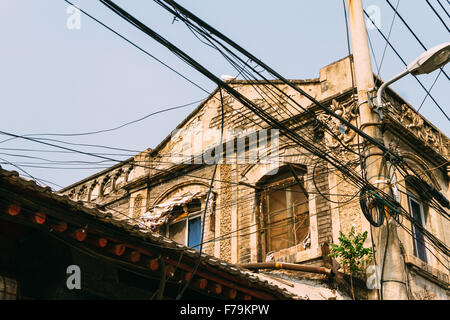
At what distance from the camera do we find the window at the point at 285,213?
12.4 meters

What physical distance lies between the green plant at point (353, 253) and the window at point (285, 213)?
1392 millimetres

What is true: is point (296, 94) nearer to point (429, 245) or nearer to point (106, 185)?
point (429, 245)

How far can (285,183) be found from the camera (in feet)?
42.9

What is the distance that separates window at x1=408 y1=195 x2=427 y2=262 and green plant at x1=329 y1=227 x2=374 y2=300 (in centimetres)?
176

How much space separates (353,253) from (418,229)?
93.8 inches

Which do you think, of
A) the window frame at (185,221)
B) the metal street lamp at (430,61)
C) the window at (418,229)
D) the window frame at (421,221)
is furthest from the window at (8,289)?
the window at (418,229)

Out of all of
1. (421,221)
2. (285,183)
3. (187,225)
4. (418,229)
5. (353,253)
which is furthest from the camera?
(187,225)

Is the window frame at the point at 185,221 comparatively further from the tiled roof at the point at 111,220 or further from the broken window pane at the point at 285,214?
the tiled roof at the point at 111,220

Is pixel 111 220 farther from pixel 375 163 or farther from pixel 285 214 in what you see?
pixel 285 214

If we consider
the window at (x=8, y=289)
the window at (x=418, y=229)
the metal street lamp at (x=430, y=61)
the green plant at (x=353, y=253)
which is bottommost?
the window at (x=8, y=289)

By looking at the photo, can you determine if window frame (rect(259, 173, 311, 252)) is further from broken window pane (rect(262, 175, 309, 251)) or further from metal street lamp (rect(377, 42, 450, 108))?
metal street lamp (rect(377, 42, 450, 108))

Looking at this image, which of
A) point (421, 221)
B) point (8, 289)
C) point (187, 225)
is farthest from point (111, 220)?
point (421, 221)

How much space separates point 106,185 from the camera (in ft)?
55.9
